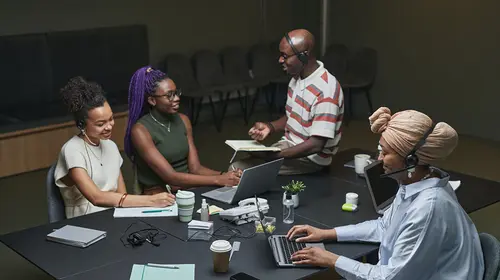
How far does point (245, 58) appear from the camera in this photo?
8977 mm

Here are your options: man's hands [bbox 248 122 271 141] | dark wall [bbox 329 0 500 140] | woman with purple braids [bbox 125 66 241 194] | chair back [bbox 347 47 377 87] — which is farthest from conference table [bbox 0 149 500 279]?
chair back [bbox 347 47 377 87]

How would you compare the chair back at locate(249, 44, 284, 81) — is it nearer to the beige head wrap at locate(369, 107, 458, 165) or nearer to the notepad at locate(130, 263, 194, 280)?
the notepad at locate(130, 263, 194, 280)

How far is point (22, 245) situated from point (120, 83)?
A: 4.79m

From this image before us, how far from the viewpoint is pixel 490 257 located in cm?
264


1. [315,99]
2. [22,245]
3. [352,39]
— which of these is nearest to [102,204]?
[22,245]

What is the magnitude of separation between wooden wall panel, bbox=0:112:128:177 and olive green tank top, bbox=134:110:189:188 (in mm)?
2763

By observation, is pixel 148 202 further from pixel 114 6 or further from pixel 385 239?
pixel 114 6

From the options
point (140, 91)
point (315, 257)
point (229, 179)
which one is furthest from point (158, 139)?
point (315, 257)

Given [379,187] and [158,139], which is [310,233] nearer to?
[379,187]

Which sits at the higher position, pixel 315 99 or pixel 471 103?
pixel 315 99

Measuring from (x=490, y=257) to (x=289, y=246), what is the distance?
856 millimetres

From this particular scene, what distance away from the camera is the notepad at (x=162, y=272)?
284 cm

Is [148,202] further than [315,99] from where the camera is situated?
No

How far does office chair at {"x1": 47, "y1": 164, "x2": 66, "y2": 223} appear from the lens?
3705mm
